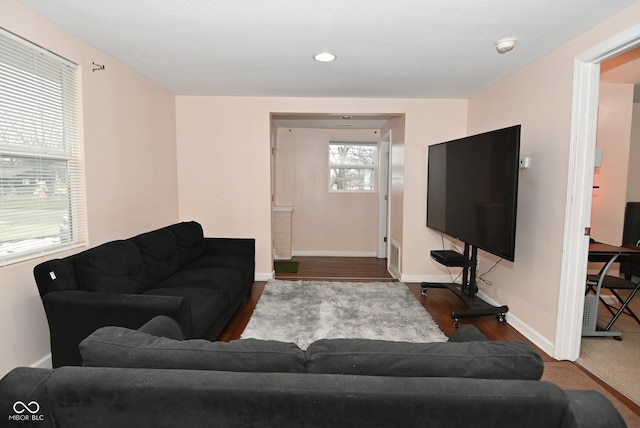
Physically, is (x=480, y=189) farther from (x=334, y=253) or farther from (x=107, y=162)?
(x=334, y=253)

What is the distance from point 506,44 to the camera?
2641mm

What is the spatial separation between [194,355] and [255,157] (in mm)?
3773

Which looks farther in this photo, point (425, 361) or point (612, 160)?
point (612, 160)

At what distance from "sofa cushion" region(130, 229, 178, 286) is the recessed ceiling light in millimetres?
2166

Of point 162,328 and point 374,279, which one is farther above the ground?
point 162,328

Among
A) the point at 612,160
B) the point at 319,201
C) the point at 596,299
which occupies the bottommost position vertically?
the point at 596,299

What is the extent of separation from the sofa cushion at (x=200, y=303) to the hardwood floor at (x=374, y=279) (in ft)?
1.51

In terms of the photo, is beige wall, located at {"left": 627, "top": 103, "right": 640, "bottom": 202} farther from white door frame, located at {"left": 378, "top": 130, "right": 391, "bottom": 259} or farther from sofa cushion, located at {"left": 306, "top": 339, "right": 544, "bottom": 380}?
sofa cushion, located at {"left": 306, "top": 339, "right": 544, "bottom": 380}

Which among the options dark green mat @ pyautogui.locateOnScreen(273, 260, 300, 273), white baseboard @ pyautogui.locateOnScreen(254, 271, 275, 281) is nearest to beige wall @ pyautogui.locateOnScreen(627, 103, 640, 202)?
dark green mat @ pyautogui.locateOnScreen(273, 260, 300, 273)

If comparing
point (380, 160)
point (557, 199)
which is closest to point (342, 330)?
point (557, 199)

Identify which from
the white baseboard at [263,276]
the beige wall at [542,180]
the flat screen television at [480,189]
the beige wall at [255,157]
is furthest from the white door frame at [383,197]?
the beige wall at [542,180]

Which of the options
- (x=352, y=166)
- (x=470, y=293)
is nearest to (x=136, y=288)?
(x=470, y=293)

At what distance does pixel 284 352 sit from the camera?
3.76 ft

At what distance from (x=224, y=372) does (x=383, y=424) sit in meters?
0.48
